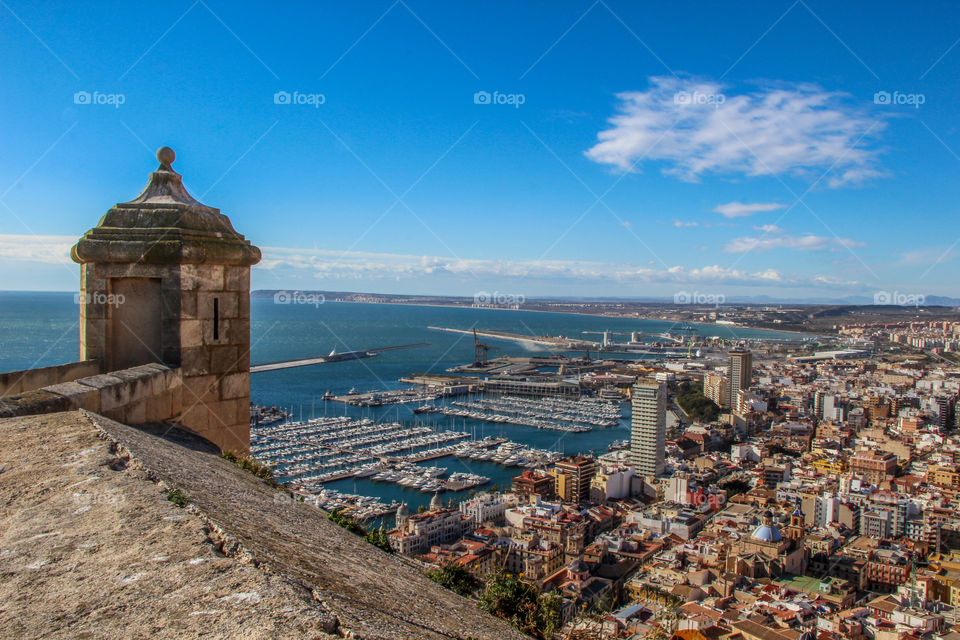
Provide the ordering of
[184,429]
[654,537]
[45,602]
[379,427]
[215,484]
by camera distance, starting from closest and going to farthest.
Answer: [45,602]
[215,484]
[184,429]
[654,537]
[379,427]

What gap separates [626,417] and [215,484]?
3543cm

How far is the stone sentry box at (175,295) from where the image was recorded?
283cm

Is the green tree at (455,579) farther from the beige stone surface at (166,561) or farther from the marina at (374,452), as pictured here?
the marina at (374,452)

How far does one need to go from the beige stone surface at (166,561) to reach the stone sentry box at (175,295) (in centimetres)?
97

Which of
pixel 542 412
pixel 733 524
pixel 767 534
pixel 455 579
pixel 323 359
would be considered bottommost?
pixel 733 524

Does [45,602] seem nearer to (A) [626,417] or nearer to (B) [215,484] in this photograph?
(B) [215,484]

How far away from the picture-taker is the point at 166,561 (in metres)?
1.12

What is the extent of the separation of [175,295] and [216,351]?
297 mm

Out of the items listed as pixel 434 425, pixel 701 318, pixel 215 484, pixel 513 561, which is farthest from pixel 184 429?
pixel 701 318

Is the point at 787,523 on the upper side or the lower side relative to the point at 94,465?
lower

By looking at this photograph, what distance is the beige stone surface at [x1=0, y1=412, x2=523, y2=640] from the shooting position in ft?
3.13

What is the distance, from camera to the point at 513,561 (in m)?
16.8

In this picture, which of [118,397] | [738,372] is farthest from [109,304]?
[738,372]

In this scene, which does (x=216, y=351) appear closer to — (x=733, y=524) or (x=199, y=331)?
(x=199, y=331)
